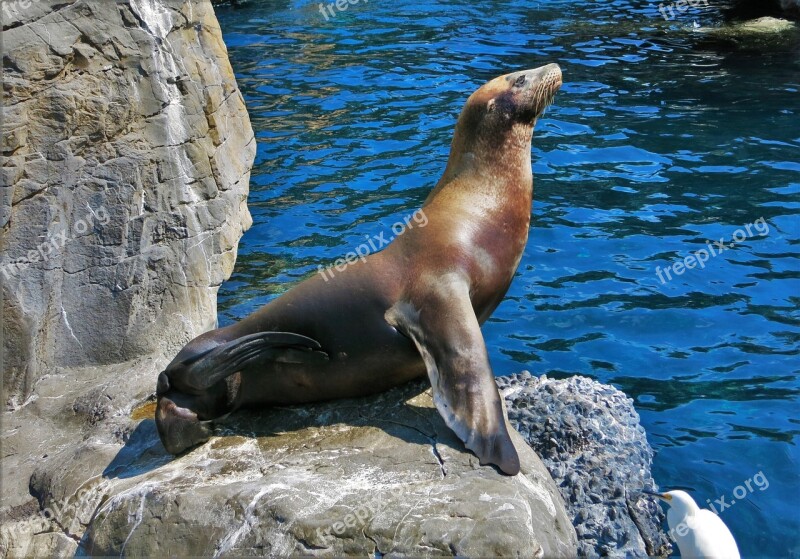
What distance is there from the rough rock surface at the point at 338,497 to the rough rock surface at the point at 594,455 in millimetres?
482

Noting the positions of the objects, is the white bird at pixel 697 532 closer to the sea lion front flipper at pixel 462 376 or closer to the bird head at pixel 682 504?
the bird head at pixel 682 504

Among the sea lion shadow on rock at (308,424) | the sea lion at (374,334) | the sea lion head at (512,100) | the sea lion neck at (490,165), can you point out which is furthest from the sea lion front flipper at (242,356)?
the sea lion head at (512,100)

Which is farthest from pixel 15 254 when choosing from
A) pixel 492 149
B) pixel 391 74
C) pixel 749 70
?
pixel 749 70

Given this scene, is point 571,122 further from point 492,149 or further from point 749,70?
point 492,149

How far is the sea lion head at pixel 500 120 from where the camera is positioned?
5.09 meters

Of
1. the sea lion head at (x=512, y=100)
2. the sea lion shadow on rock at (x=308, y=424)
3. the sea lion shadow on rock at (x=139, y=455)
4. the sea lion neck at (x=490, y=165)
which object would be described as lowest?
the sea lion shadow on rock at (x=139, y=455)

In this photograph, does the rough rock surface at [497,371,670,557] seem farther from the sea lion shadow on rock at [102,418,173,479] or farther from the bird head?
the sea lion shadow on rock at [102,418,173,479]

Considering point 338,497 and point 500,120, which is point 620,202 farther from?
point 338,497

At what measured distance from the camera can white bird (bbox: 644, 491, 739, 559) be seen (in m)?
3.73

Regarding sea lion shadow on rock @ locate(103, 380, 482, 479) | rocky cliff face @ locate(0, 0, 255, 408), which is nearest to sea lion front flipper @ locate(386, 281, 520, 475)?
sea lion shadow on rock @ locate(103, 380, 482, 479)

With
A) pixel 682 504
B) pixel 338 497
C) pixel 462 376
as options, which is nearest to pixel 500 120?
pixel 462 376

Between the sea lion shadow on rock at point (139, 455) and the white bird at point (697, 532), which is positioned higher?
the sea lion shadow on rock at point (139, 455)

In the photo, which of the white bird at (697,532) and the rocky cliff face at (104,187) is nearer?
the white bird at (697,532)

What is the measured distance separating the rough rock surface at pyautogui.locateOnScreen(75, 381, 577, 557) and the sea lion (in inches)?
7.3
